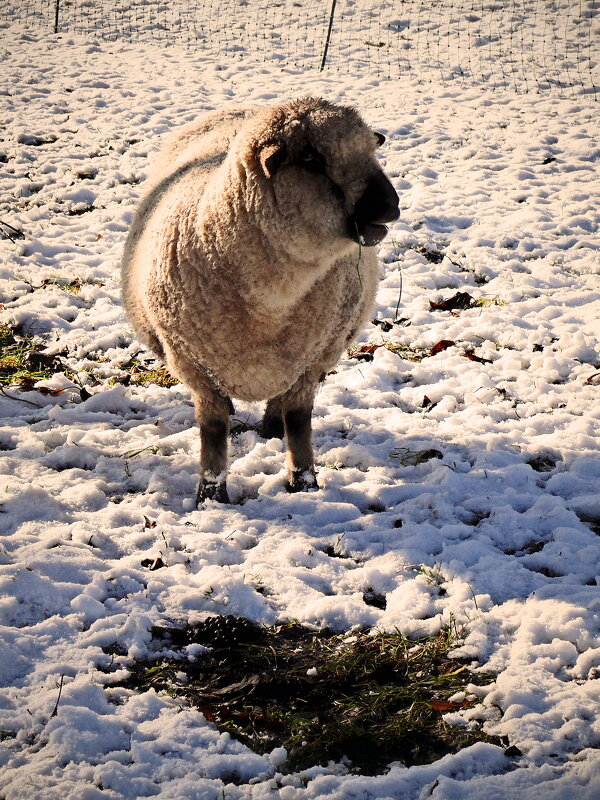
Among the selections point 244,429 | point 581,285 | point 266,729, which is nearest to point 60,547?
point 266,729

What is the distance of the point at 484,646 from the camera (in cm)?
252

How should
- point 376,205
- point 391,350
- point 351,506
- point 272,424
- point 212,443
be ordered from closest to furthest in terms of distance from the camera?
1. point 376,205
2. point 351,506
3. point 212,443
4. point 272,424
5. point 391,350

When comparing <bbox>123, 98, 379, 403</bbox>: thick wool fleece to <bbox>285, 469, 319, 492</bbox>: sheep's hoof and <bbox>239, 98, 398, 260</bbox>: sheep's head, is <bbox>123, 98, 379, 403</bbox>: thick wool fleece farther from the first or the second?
<bbox>285, 469, 319, 492</bbox>: sheep's hoof

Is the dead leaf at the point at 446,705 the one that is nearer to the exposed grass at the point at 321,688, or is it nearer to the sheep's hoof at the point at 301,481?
the exposed grass at the point at 321,688

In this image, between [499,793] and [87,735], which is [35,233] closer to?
[87,735]

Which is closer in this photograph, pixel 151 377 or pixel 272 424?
pixel 272 424

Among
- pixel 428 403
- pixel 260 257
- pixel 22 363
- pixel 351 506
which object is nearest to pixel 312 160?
pixel 260 257

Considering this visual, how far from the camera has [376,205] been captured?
8.91 ft

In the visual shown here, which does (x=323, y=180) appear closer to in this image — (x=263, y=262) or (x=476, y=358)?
(x=263, y=262)

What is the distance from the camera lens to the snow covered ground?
2.05 metres

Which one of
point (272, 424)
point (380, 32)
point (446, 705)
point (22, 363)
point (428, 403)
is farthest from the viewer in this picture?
point (380, 32)

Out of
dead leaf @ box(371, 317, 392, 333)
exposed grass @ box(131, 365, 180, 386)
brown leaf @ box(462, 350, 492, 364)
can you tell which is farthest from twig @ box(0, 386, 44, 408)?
brown leaf @ box(462, 350, 492, 364)

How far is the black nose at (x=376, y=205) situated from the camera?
8.90 ft

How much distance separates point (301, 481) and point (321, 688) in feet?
4.81
